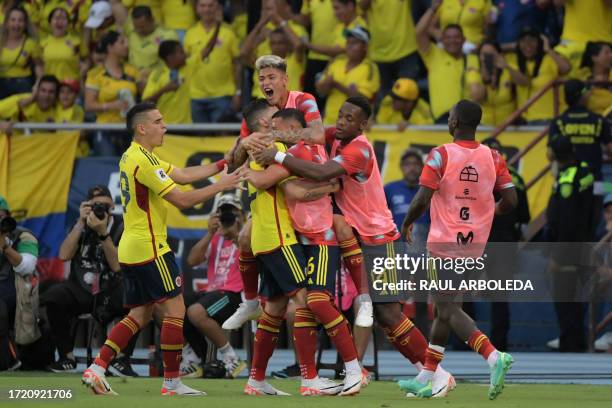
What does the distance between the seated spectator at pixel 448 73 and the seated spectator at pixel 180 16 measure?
396 centimetres

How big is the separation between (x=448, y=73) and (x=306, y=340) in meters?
9.14

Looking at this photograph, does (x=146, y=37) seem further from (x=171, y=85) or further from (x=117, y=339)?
(x=117, y=339)

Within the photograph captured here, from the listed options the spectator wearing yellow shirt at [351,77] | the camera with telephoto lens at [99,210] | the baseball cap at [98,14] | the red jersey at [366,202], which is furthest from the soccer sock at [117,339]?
the baseball cap at [98,14]

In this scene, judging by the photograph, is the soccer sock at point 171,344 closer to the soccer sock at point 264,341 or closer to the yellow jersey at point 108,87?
the soccer sock at point 264,341

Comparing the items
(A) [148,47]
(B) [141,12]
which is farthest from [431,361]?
(B) [141,12]

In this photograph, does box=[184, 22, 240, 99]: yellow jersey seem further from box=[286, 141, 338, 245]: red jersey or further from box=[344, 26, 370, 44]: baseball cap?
box=[286, 141, 338, 245]: red jersey

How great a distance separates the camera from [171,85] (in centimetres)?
2125

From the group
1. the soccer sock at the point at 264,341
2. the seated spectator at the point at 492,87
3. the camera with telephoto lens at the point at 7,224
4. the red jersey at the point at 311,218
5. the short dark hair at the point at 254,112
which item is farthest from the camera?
the seated spectator at the point at 492,87

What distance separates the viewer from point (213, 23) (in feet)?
71.0

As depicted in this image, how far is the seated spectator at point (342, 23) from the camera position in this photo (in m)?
21.0

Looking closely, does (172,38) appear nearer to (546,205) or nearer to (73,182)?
(73,182)

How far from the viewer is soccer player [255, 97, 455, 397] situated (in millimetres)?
12227

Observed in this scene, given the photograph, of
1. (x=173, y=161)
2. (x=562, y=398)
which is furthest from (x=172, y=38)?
(x=562, y=398)

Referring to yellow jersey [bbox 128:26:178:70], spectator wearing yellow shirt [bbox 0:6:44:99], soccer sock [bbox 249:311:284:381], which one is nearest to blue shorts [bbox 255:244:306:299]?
soccer sock [bbox 249:311:284:381]
